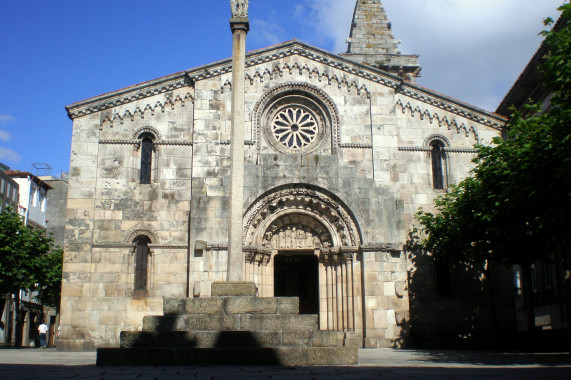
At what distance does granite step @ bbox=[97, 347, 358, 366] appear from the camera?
11539mm

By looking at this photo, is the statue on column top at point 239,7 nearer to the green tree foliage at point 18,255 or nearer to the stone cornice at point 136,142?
the stone cornice at point 136,142

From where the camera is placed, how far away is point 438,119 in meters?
24.8

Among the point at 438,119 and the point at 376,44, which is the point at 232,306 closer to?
the point at 438,119

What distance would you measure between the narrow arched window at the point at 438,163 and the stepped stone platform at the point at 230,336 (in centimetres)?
1308

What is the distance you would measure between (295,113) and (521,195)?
1235 centimetres

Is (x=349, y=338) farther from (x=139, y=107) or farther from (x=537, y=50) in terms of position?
(x=537, y=50)

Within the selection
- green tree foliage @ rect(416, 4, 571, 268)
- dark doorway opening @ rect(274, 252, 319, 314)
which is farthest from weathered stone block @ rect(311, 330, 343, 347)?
dark doorway opening @ rect(274, 252, 319, 314)

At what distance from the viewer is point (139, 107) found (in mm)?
23812

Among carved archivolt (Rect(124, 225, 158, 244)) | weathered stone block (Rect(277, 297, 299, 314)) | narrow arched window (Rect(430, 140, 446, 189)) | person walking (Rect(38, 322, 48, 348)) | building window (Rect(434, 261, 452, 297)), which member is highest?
narrow arched window (Rect(430, 140, 446, 189))

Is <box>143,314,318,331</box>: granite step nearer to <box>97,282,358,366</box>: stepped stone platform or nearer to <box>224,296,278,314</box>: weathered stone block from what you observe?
<box>97,282,358,366</box>: stepped stone platform

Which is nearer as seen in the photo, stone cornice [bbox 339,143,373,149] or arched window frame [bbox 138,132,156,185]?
arched window frame [bbox 138,132,156,185]

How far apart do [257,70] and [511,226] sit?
12.4m

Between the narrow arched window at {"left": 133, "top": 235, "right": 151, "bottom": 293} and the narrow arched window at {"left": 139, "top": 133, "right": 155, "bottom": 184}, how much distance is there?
241cm

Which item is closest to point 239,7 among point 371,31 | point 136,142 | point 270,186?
point 270,186
